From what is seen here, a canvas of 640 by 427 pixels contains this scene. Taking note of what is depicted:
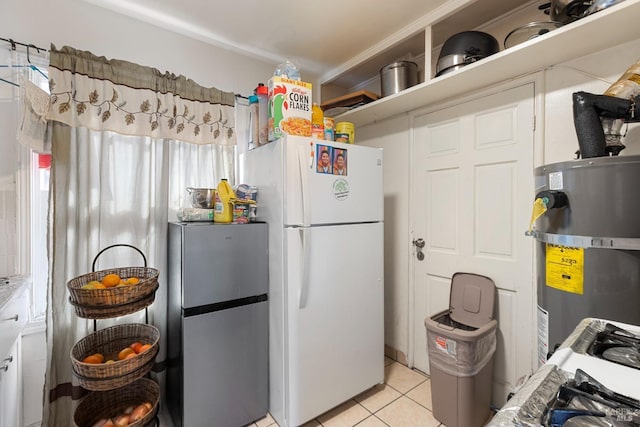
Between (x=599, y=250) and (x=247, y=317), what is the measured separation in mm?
1664

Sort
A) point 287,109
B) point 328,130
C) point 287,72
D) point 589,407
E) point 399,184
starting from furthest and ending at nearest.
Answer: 1. point 399,184
2. point 328,130
3. point 287,72
4. point 287,109
5. point 589,407

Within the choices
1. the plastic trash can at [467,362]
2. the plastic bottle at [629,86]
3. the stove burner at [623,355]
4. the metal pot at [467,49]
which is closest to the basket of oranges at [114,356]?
the plastic trash can at [467,362]

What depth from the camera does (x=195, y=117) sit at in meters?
2.00

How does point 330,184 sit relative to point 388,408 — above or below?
above

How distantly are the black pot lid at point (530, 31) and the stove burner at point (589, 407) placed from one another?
5.10 feet

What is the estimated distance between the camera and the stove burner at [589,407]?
0.47 m

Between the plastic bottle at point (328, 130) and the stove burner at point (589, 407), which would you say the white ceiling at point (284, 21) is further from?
the stove burner at point (589, 407)

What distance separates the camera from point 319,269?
1.73 metres

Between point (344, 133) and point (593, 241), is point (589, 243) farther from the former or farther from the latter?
point (344, 133)

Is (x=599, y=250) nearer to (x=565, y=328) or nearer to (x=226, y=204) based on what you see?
(x=565, y=328)

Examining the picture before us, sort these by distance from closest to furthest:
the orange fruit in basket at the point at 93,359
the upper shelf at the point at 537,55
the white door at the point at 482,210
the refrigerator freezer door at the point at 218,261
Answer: the upper shelf at the point at 537,55 < the orange fruit in basket at the point at 93,359 < the refrigerator freezer door at the point at 218,261 < the white door at the point at 482,210

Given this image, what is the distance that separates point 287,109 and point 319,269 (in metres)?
0.96

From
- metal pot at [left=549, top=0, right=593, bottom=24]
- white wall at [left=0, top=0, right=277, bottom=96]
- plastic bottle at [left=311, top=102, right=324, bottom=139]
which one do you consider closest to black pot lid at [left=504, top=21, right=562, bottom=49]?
metal pot at [left=549, top=0, right=593, bottom=24]

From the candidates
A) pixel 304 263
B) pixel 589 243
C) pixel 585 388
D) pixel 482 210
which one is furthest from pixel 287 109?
pixel 585 388
